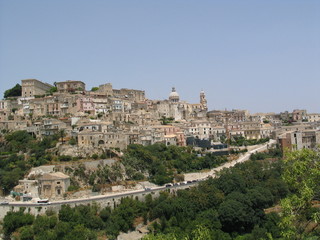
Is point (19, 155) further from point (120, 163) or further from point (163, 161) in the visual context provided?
point (163, 161)

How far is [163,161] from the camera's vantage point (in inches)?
1662

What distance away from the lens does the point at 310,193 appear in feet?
43.9

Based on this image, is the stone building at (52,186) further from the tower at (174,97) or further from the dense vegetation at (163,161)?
the tower at (174,97)

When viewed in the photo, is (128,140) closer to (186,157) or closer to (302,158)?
(186,157)

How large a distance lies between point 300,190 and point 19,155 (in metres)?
32.6

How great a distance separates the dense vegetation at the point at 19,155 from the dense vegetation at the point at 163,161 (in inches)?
351

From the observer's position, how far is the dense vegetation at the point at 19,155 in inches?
1372

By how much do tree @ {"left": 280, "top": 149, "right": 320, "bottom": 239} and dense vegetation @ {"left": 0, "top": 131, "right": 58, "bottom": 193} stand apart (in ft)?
91.5

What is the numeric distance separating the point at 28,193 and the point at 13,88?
32.0 m

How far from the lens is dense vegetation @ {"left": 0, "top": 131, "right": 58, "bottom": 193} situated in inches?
1372

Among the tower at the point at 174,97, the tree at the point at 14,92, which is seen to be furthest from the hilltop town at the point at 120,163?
the tower at the point at 174,97

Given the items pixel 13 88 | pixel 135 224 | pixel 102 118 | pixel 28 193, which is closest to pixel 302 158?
pixel 135 224

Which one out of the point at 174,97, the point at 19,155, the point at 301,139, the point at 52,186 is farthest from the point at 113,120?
the point at 301,139

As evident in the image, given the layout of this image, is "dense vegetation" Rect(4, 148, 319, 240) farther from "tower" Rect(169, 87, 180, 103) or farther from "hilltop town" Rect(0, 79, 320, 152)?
"tower" Rect(169, 87, 180, 103)
